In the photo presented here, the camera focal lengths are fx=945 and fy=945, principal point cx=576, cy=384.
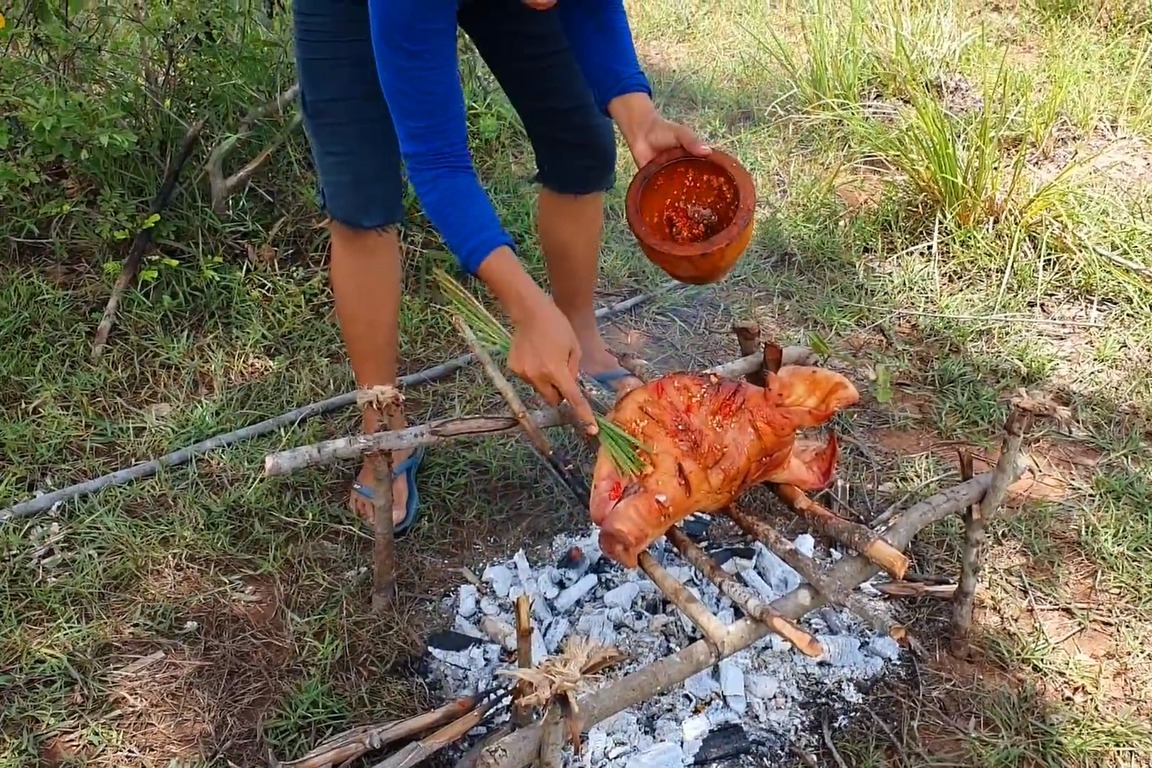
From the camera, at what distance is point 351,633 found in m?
2.43

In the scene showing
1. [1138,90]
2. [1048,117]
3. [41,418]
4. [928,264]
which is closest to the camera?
[41,418]

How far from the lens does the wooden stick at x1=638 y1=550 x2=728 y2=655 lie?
67.9 inches

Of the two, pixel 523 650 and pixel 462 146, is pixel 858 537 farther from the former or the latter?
pixel 462 146

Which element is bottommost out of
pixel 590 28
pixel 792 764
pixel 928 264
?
pixel 792 764

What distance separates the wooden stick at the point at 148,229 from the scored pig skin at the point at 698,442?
7.16ft

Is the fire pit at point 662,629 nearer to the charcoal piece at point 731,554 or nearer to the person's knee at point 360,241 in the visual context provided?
the charcoal piece at point 731,554

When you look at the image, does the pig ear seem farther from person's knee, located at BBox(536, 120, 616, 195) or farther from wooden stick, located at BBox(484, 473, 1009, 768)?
person's knee, located at BBox(536, 120, 616, 195)

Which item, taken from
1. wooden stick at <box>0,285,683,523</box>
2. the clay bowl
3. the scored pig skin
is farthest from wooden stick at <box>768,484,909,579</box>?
wooden stick at <box>0,285,683,523</box>

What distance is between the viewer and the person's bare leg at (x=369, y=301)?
7.99 feet

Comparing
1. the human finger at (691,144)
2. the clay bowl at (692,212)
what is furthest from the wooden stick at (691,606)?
the human finger at (691,144)

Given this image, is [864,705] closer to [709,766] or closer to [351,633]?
[709,766]

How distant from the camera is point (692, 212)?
2090 millimetres

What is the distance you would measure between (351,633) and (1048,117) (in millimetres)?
3479

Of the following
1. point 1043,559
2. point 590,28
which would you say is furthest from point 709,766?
point 590,28
